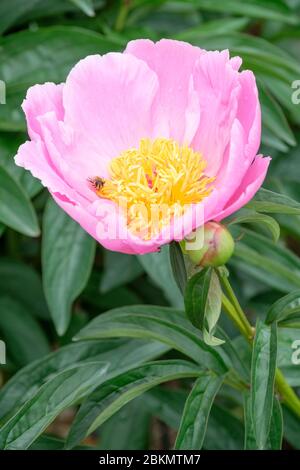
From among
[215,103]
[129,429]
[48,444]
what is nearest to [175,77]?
[215,103]

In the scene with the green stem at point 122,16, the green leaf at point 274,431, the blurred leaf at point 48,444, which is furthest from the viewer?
the green stem at point 122,16

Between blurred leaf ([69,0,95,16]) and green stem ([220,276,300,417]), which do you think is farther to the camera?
blurred leaf ([69,0,95,16])

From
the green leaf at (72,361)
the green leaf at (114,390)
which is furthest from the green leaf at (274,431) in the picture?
the green leaf at (72,361)

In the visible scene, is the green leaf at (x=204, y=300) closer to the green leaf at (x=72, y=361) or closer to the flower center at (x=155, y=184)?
the flower center at (x=155, y=184)

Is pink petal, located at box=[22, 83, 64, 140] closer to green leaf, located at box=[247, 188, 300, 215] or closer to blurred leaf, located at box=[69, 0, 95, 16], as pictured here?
green leaf, located at box=[247, 188, 300, 215]

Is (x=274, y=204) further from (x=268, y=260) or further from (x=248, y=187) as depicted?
(x=268, y=260)

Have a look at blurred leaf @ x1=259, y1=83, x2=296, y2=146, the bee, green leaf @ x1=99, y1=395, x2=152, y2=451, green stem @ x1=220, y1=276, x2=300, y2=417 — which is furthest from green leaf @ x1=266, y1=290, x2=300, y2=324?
green leaf @ x1=99, y1=395, x2=152, y2=451
